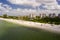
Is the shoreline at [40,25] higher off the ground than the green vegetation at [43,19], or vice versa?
the green vegetation at [43,19]

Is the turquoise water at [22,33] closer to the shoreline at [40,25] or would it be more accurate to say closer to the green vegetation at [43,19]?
the shoreline at [40,25]

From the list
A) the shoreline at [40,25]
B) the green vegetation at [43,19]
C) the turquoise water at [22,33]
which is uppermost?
the green vegetation at [43,19]

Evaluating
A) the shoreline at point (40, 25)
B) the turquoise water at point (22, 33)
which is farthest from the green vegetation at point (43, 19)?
the turquoise water at point (22, 33)

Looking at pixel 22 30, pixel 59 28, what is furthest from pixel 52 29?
pixel 22 30

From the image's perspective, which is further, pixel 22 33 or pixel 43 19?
pixel 43 19

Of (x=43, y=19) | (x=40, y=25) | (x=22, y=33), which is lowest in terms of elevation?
(x=22, y=33)

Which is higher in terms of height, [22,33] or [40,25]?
[40,25]

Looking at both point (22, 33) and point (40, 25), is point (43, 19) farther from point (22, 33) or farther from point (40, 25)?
point (22, 33)

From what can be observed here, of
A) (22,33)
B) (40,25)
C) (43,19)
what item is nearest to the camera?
(22,33)

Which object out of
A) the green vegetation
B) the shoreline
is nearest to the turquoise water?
the shoreline

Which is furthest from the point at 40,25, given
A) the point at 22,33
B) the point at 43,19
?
the point at 22,33
